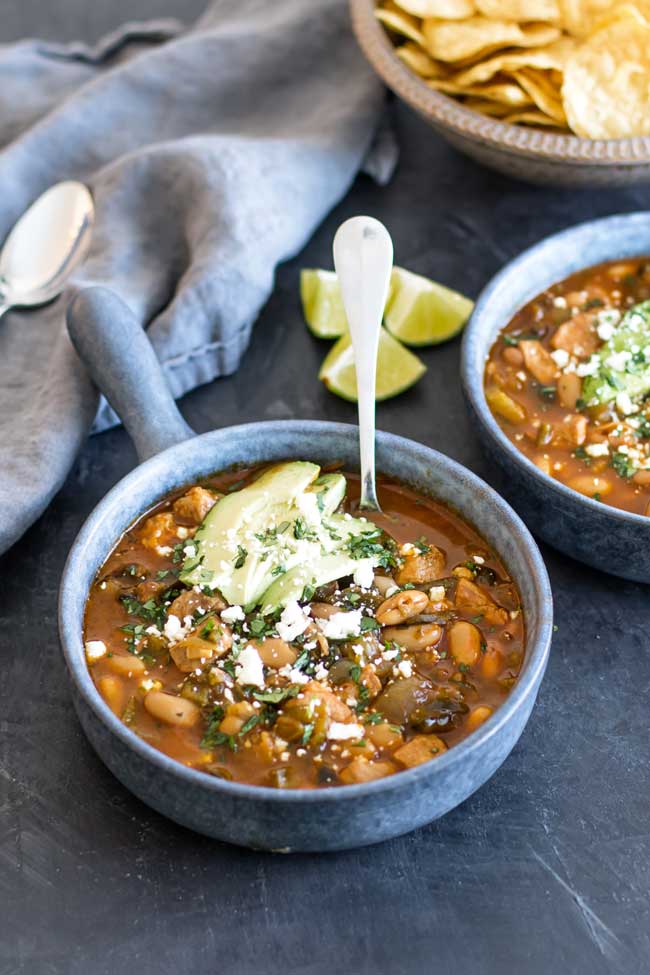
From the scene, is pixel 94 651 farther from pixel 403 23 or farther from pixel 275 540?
pixel 403 23

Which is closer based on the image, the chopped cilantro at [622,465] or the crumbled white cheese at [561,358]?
the chopped cilantro at [622,465]

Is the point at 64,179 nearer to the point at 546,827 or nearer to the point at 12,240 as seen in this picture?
the point at 12,240

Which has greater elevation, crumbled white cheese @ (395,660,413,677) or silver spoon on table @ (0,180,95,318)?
silver spoon on table @ (0,180,95,318)

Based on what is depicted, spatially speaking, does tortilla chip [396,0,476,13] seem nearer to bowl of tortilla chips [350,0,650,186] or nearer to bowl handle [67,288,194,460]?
bowl of tortilla chips [350,0,650,186]

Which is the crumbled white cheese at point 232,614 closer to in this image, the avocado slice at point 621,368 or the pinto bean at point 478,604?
the pinto bean at point 478,604

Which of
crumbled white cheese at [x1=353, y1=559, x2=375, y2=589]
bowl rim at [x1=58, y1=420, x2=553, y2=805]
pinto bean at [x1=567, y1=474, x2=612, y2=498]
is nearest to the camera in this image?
bowl rim at [x1=58, y1=420, x2=553, y2=805]

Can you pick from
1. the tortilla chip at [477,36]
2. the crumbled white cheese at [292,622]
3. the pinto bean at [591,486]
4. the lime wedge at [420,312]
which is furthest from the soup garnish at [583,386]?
the crumbled white cheese at [292,622]

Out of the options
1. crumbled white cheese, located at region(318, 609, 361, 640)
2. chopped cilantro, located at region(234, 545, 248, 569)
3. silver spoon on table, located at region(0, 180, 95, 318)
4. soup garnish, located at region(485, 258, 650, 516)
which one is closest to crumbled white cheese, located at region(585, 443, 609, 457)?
soup garnish, located at region(485, 258, 650, 516)
